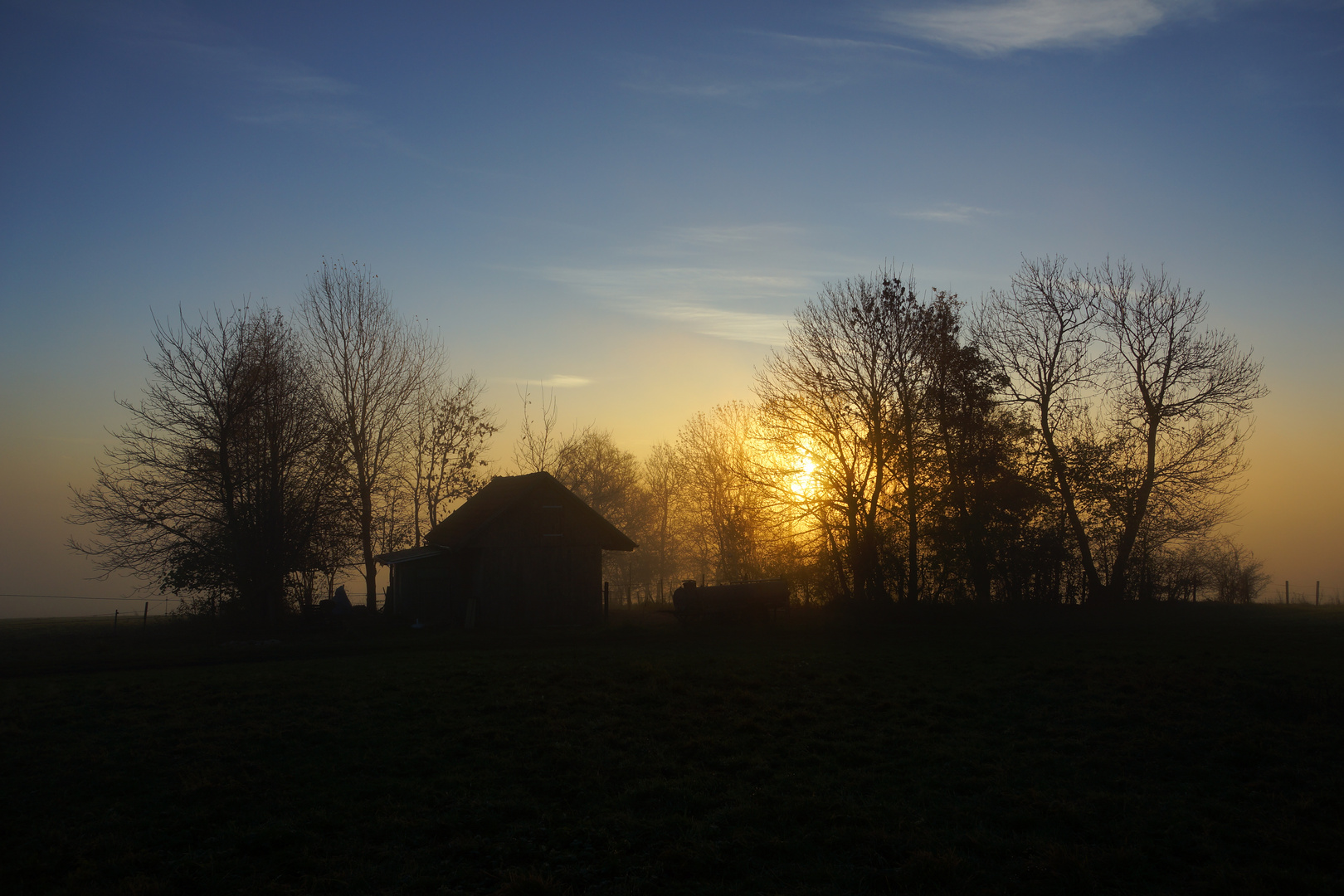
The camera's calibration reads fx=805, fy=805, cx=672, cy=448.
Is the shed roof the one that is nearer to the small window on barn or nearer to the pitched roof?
the pitched roof

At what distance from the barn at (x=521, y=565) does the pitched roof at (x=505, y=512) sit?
0.04 meters

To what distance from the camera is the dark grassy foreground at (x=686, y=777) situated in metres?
6.69

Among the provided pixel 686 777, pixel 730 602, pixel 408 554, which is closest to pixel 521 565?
pixel 408 554

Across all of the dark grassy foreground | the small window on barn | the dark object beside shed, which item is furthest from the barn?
the dark grassy foreground

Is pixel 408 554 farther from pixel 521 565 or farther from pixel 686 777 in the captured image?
pixel 686 777

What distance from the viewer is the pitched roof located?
29734 mm

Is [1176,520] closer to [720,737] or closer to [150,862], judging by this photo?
[720,737]

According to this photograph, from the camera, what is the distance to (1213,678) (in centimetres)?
1352

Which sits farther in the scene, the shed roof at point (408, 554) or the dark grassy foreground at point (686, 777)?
the shed roof at point (408, 554)

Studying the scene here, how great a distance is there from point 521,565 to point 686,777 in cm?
2152

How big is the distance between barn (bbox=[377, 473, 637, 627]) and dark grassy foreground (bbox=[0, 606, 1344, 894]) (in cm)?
1225

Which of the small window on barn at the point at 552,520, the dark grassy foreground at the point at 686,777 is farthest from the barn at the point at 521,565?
the dark grassy foreground at the point at 686,777

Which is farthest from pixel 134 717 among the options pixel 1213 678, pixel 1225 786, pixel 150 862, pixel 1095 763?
pixel 1213 678

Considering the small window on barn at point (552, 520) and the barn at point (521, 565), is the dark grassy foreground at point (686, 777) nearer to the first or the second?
the barn at point (521, 565)
